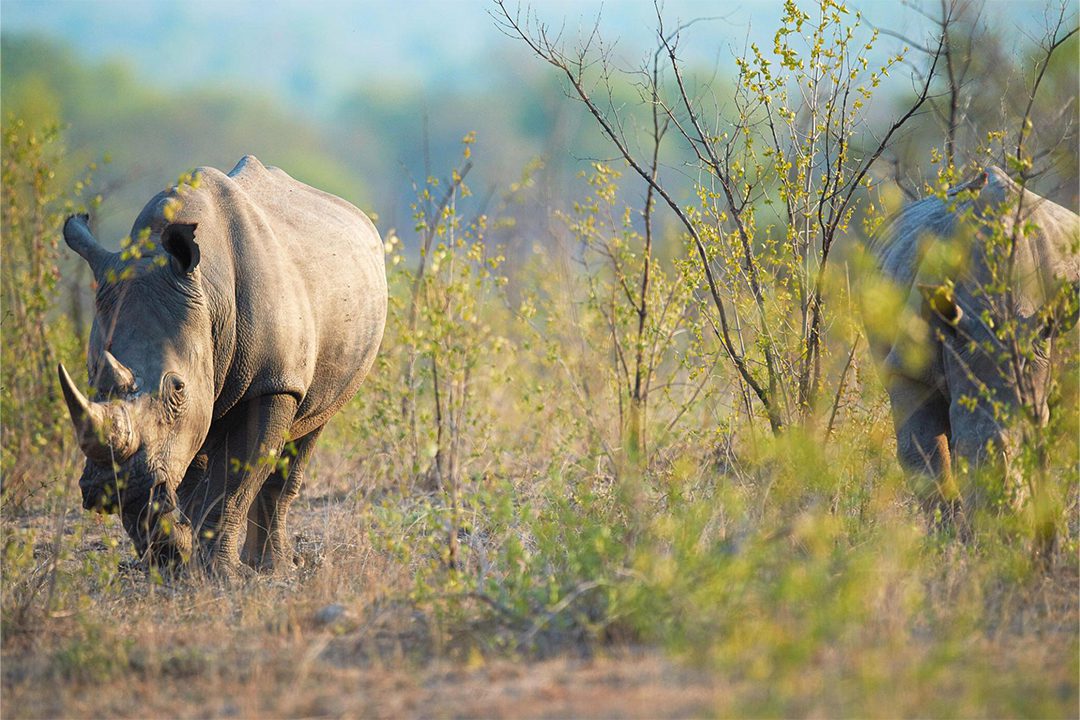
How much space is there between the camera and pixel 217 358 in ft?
22.8

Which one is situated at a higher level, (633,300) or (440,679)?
(633,300)

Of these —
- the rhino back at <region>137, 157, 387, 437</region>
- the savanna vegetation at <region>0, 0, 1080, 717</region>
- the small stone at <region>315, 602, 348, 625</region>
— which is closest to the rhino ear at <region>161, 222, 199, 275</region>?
the rhino back at <region>137, 157, 387, 437</region>

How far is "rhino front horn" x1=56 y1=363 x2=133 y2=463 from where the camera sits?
5.96m

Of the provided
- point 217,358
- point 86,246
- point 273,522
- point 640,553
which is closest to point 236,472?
point 217,358

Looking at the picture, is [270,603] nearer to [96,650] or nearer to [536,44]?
[96,650]

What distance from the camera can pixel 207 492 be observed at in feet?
23.9

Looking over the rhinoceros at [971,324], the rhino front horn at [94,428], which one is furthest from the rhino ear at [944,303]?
the rhino front horn at [94,428]

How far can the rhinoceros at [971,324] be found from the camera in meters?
5.92

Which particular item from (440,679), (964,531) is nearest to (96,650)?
(440,679)

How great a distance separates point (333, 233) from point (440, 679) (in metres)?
4.19

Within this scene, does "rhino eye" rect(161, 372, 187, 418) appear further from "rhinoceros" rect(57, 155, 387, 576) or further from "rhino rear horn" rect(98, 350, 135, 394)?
"rhino rear horn" rect(98, 350, 135, 394)

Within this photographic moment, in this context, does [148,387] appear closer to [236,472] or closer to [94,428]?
[94,428]

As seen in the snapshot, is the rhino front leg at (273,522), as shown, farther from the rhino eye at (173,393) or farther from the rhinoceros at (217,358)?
the rhino eye at (173,393)

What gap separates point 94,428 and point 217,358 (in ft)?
3.35
